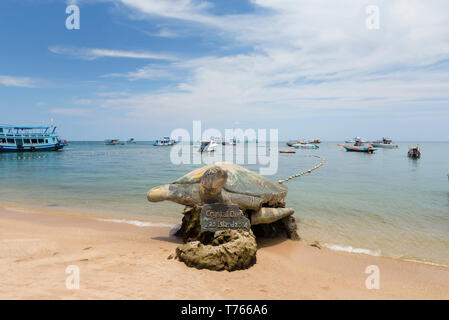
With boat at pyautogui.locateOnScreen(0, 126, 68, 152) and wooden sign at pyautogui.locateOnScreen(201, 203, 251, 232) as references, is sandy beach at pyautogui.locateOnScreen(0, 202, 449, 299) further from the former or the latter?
boat at pyautogui.locateOnScreen(0, 126, 68, 152)

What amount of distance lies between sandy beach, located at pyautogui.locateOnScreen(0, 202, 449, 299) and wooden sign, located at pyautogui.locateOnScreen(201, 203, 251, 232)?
0.69m

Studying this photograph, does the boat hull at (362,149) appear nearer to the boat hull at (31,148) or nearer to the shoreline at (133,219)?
the shoreline at (133,219)

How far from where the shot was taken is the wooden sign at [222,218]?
4.29 metres

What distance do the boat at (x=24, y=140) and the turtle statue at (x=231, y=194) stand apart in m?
52.1

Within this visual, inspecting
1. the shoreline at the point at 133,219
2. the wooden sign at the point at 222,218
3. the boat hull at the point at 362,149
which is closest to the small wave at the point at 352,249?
the shoreline at the point at 133,219

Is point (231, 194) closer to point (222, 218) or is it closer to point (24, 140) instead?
point (222, 218)

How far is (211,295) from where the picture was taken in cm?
285

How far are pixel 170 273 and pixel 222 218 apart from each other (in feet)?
4.31

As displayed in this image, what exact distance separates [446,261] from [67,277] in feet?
21.2

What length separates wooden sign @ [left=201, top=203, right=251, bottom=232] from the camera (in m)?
4.29

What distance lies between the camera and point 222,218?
14.2 feet

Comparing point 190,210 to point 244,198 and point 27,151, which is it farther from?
point 27,151

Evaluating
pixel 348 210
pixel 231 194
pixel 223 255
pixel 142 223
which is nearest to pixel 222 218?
pixel 231 194

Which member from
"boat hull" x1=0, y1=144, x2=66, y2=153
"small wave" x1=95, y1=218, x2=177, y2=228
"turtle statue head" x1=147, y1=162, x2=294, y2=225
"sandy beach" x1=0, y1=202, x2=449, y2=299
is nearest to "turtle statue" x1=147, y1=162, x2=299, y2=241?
"turtle statue head" x1=147, y1=162, x2=294, y2=225
